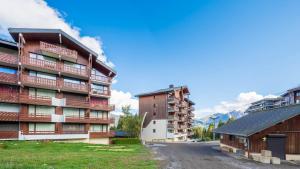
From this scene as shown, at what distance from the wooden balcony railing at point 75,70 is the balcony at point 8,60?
7.83 metres

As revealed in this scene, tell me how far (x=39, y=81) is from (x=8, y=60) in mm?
5292

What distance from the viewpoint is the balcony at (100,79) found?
50500 mm

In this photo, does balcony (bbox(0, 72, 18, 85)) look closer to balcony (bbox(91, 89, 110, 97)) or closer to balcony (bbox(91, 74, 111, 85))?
balcony (bbox(91, 89, 110, 97))

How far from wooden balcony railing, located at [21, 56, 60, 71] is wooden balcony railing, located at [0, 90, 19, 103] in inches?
183

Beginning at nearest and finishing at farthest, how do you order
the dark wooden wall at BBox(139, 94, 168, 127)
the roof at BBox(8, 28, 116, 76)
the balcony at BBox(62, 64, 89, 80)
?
the roof at BBox(8, 28, 116, 76) < the balcony at BBox(62, 64, 89, 80) < the dark wooden wall at BBox(139, 94, 168, 127)

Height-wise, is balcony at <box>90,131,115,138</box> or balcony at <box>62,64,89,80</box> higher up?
balcony at <box>62,64,89,80</box>

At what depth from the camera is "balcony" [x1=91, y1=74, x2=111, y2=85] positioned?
50500mm

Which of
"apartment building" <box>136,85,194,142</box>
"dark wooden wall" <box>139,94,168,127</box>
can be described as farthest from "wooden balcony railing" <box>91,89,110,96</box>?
"dark wooden wall" <box>139,94,168,127</box>

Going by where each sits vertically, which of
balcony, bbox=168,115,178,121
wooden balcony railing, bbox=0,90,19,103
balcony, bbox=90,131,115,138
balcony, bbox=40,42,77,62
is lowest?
balcony, bbox=90,131,115,138

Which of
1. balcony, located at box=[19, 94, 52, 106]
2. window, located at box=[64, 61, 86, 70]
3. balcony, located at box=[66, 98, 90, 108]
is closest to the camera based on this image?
balcony, located at box=[19, 94, 52, 106]

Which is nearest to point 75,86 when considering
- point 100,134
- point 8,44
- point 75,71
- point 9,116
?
point 75,71

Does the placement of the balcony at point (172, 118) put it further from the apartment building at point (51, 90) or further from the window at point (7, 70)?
the window at point (7, 70)

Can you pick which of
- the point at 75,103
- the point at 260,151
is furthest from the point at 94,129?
the point at 260,151

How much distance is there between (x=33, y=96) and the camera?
40156 millimetres
